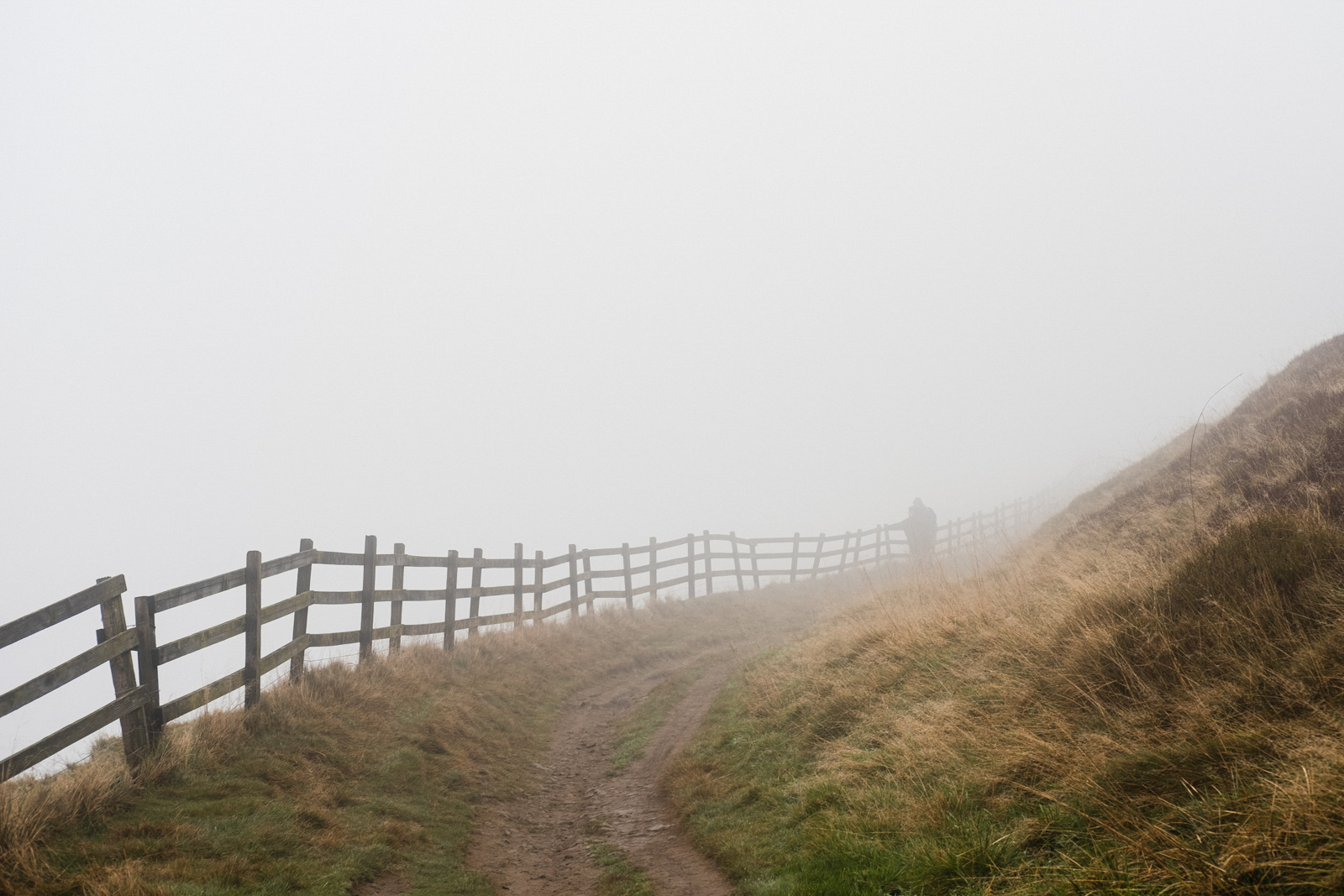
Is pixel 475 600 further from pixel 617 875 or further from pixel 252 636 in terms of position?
pixel 617 875

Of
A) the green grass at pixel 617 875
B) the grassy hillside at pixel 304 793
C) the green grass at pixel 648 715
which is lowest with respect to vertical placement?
the green grass at pixel 648 715

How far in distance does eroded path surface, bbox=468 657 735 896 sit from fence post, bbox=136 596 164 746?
3.28 meters

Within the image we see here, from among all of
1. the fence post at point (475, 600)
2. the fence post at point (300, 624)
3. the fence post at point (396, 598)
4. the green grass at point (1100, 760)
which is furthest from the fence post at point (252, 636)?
the green grass at point (1100, 760)

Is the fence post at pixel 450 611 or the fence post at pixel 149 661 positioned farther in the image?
the fence post at pixel 450 611

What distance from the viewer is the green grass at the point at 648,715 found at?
397 inches

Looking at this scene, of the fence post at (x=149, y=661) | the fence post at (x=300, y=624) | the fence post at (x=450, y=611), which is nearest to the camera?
the fence post at (x=149, y=661)

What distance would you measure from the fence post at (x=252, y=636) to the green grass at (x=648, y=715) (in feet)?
15.1

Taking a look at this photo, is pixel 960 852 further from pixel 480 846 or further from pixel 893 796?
pixel 480 846

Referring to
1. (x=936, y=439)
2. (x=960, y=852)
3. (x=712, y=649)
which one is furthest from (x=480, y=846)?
(x=936, y=439)

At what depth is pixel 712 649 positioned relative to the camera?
54.1 feet

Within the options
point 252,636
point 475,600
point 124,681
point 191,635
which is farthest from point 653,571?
point 124,681

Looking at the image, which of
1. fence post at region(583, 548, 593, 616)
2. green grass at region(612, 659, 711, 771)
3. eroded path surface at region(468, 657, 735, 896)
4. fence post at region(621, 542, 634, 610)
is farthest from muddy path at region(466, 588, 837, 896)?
fence post at region(621, 542, 634, 610)

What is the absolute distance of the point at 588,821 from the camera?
7.91 metres

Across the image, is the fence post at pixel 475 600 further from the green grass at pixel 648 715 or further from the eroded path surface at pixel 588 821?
the green grass at pixel 648 715
